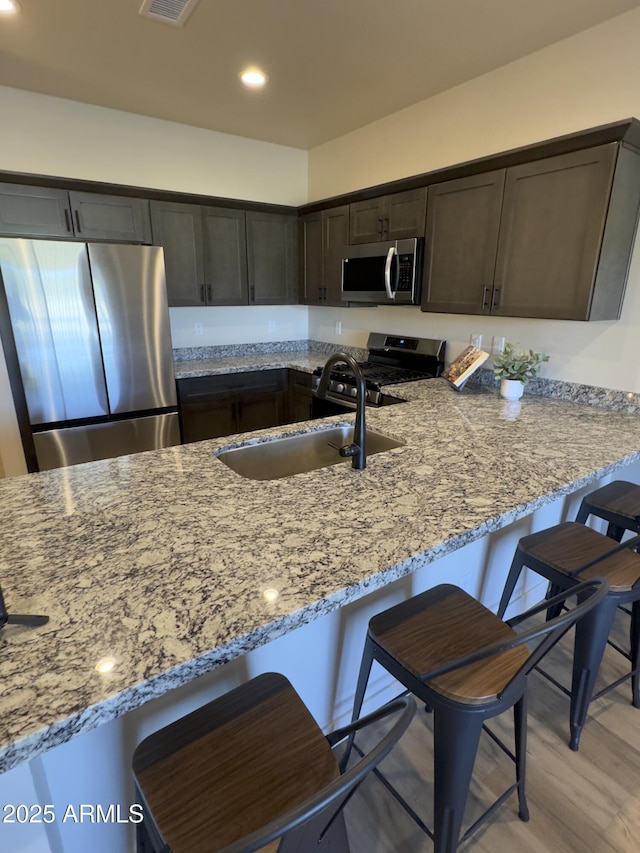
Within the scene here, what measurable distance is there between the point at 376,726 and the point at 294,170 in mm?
4188

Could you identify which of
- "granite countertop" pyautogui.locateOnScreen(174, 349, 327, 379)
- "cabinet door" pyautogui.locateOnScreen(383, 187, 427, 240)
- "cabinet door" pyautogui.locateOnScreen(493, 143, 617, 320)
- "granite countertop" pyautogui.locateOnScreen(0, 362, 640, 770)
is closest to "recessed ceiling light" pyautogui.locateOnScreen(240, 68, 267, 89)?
"cabinet door" pyautogui.locateOnScreen(383, 187, 427, 240)

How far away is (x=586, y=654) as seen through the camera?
4.80ft

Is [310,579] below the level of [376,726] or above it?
Result: above

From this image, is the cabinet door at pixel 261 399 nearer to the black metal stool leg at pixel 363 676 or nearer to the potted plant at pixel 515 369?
the potted plant at pixel 515 369

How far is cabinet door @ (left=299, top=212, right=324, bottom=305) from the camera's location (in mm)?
3572

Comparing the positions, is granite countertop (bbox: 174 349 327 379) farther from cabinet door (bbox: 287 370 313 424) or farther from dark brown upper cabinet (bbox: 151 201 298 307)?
dark brown upper cabinet (bbox: 151 201 298 307)

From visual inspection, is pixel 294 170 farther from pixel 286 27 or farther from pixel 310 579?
pixel 310 579

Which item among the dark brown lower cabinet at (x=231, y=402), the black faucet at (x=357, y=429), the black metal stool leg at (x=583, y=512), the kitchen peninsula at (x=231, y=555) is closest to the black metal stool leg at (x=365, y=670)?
the kitchen peninsula at (x=231, y=555)

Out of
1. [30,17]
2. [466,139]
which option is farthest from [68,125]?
[466,139]

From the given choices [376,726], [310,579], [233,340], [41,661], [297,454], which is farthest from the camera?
[233,340]

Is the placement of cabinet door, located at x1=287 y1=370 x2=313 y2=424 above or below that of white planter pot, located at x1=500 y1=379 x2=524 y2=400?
below

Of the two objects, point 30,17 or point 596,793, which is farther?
point 30,17

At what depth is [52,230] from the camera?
2791mm

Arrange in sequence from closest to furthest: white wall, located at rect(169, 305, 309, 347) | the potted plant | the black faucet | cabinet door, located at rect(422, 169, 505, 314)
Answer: the black faucet
cabinet door, located at rect(422, 169, 505, 314)
the potted plant
white wall, located at rect(169, 305, 309, 347)
